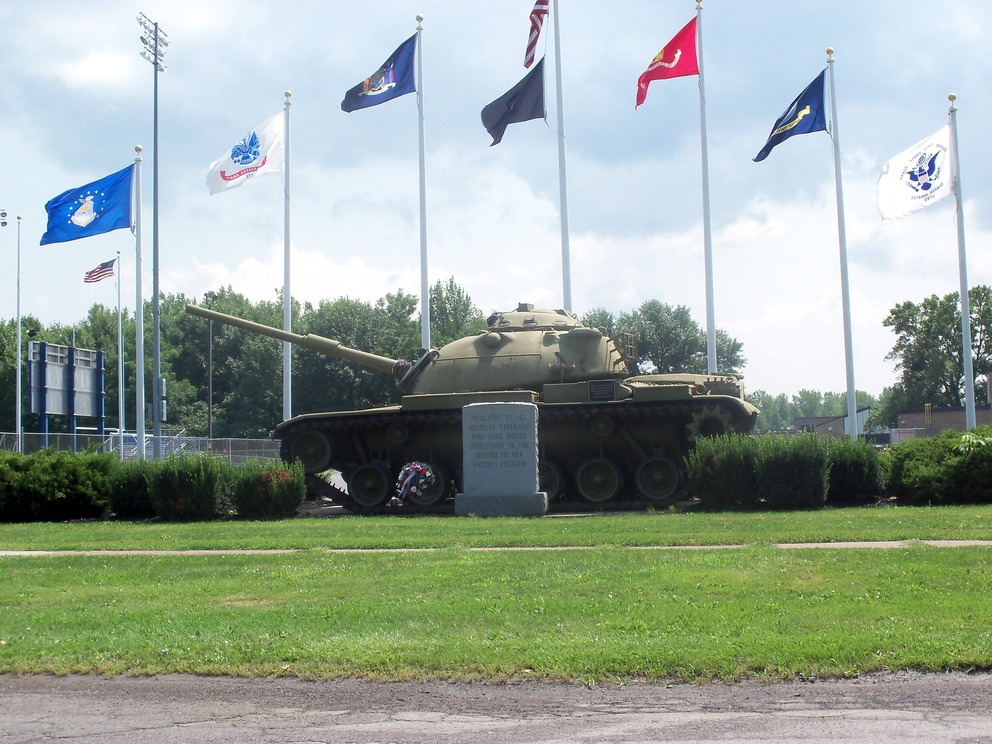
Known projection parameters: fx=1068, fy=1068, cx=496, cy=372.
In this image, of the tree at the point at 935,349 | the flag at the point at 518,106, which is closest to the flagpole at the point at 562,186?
the flag at the point at 518,106

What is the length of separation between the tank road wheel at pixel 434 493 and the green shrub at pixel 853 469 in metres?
7.38

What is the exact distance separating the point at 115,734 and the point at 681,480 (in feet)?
52.9

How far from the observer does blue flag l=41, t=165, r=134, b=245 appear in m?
29.8

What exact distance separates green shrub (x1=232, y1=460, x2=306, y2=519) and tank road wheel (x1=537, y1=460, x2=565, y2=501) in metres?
4.79

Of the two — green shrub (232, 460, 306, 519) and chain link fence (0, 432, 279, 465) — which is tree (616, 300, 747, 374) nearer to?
chain link fence (0, 432, 279, 465)

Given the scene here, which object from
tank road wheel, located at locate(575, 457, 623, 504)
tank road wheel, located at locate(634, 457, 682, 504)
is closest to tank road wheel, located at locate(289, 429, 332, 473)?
tank road wheel, located at locate(575, 457, 623, 504)

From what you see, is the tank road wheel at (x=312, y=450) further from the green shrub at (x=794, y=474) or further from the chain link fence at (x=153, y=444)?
the chain link fence at (x=153, y=444)

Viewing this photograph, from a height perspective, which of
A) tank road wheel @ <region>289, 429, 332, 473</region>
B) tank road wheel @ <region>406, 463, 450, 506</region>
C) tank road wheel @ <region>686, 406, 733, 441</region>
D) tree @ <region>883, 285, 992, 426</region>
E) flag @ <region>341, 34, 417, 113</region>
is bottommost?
tank road wheel @ <region>406, 463, 450, 506</region>

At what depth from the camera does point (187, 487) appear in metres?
19.6

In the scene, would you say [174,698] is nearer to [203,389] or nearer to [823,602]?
[823,602]

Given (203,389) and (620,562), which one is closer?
(620,562)

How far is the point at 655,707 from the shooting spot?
19.6 ft

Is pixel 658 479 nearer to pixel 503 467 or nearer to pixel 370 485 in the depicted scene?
pixel 503 467

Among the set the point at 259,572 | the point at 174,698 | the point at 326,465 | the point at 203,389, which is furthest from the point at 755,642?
the point at 203,389
